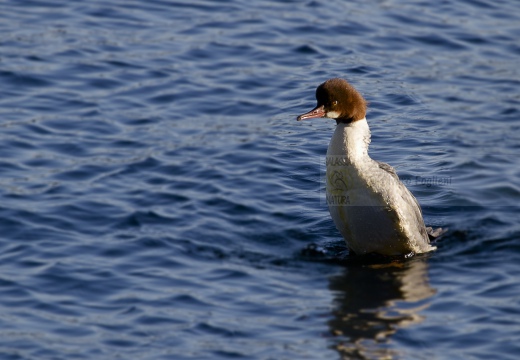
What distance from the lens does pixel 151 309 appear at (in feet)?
27.4

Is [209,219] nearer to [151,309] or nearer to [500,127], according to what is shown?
[151,309]

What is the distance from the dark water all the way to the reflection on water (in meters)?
0.02

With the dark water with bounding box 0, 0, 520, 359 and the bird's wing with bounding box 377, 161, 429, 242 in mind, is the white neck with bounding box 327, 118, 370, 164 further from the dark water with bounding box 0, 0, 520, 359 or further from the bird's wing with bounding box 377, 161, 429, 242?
the dark water with bounding box 0, 0, 520, 359

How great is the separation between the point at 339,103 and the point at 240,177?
2550mm

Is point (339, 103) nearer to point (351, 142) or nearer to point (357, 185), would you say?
→ point (351, 142)

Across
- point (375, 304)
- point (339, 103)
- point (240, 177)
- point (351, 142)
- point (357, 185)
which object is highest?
point (339, 103)

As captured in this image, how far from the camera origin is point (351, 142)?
9547 millimetres

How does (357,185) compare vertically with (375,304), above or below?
above

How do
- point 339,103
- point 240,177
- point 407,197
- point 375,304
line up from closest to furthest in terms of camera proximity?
point 375,304
point 339,103
point 407,197
point 240,177

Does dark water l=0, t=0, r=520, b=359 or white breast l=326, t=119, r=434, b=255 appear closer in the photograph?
dark water l=0, t=0, r=520, b=359

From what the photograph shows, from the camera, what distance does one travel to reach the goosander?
9.54 metres

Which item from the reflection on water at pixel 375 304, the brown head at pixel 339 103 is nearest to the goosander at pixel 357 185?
the brown head at pixel 339 103

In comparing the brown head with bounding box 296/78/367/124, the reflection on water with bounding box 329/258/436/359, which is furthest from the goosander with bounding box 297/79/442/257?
the reflection on water with bounding box 329/258/436/359

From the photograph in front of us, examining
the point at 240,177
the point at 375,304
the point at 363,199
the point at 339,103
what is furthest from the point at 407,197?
the point at 240,177
